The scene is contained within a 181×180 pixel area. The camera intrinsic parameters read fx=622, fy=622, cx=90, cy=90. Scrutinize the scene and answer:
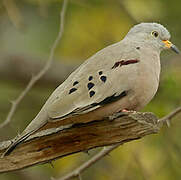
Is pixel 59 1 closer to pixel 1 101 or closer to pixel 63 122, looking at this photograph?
pixel 1 101

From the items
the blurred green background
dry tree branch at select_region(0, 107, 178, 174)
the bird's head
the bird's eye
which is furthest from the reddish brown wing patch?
the blurred green background

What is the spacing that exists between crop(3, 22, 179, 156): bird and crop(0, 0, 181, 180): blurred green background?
244cm

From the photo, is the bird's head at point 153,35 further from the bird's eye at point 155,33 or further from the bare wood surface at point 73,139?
the bare wood surface at point 73,139

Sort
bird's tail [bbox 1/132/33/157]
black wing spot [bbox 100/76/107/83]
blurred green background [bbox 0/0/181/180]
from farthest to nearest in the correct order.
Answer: blurred green background [bbox 0/0/181/180] < black wing spot [bbox 100/76/107/83] < bird's tail [bbox 1/132/33/157]

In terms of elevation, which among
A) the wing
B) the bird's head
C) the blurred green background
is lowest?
the wing

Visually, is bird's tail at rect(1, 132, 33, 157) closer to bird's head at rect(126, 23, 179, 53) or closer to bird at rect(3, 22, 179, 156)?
bird at rect(3, 22, 179, 156)

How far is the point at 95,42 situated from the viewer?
938 centimetres

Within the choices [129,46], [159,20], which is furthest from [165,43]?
[159,20]

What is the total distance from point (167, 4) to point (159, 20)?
32 cm

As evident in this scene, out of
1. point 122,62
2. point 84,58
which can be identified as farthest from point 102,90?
point 84,58

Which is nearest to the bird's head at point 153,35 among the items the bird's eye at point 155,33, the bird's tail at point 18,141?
the bird's eye at point 155,33

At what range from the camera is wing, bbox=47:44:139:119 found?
4.55 meters

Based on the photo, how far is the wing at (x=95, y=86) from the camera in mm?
4546

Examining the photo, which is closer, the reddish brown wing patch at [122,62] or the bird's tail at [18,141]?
the bird's tail at [18,141]
